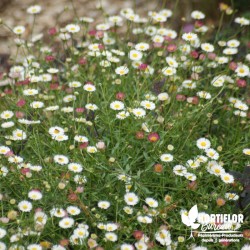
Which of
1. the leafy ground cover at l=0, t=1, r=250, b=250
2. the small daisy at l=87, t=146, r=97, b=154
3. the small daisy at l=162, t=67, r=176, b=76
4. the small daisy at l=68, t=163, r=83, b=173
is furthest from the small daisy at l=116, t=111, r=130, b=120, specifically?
the small daisy at l=162, t=67, r=176, b=76

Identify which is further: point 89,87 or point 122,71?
point 122,71

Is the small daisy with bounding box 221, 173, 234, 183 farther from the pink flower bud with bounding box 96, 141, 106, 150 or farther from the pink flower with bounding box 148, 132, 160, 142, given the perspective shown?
the pink flower bud with bounding box 96, 141, 106, 150

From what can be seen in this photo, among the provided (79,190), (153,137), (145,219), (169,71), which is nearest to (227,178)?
(153,137)

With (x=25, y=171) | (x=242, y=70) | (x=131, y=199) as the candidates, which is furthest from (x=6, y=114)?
(x=242, y=70)

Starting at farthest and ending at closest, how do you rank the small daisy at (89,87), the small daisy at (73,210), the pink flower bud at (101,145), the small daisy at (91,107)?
the small daisy at (89,87) < the small daisy at (91,107) < the pink flower bud at (101,145) < the small daisy at (73,210)

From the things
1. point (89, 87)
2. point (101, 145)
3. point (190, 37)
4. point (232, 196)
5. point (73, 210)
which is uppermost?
point (190, 37)

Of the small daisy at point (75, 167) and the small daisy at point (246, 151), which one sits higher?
the small daisy at point (246, 151)

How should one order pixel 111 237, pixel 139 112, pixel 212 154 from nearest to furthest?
pixel 111 237 → pixel 212 154 → pixel 139 112

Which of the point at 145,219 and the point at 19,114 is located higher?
the point at 19,114

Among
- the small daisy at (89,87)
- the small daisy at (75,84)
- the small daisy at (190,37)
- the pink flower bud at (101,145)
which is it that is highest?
the small daisy at (190,37)

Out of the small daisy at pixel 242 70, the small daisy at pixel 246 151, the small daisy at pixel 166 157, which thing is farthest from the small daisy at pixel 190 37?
the small daisy at pixel 166 157

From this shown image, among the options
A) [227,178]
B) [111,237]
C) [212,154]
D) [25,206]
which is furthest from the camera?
[212,154]

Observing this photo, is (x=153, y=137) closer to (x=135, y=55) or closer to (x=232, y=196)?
(x=232, y=196)

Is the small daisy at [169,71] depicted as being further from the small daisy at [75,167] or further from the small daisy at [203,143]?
the small daisy at [75,167]
